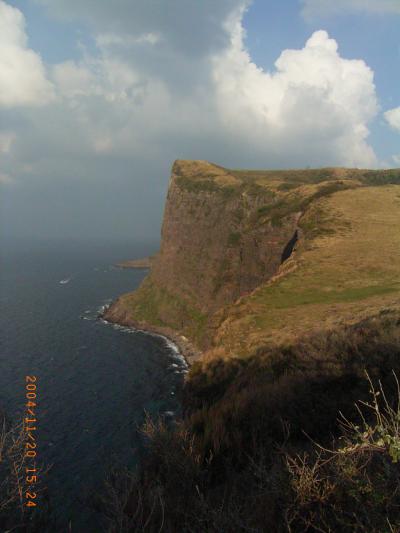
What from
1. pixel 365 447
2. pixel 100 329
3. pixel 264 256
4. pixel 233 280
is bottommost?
pixel 100 329

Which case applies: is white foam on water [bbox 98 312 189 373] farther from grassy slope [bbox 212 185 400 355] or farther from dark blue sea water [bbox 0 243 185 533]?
grassy slope [bbox 212 185 400 355]

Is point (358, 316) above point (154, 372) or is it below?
above

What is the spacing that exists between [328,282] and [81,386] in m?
48.7

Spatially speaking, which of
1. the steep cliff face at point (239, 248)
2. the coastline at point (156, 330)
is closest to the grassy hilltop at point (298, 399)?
the steep cliff face at point (239, 248)

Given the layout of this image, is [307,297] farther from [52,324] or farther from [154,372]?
[52,324]

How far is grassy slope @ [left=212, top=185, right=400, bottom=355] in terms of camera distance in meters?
23.1

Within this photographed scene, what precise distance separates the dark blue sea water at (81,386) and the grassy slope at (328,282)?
12663 mm

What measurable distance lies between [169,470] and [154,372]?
62.7m

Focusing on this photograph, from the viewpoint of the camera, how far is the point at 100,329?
→ 98.4 meters

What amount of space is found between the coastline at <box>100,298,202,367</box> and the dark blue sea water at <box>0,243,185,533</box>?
8.55 feet

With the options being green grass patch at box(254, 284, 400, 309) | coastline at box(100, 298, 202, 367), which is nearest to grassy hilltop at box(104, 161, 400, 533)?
green grass patch at box(254, 284, 400, 309)

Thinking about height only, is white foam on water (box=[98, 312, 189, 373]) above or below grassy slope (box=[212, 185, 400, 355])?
below

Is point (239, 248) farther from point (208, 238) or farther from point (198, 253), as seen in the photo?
point (208, 238)

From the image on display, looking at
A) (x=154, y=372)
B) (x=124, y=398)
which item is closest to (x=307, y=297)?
(x=124, y=398)
